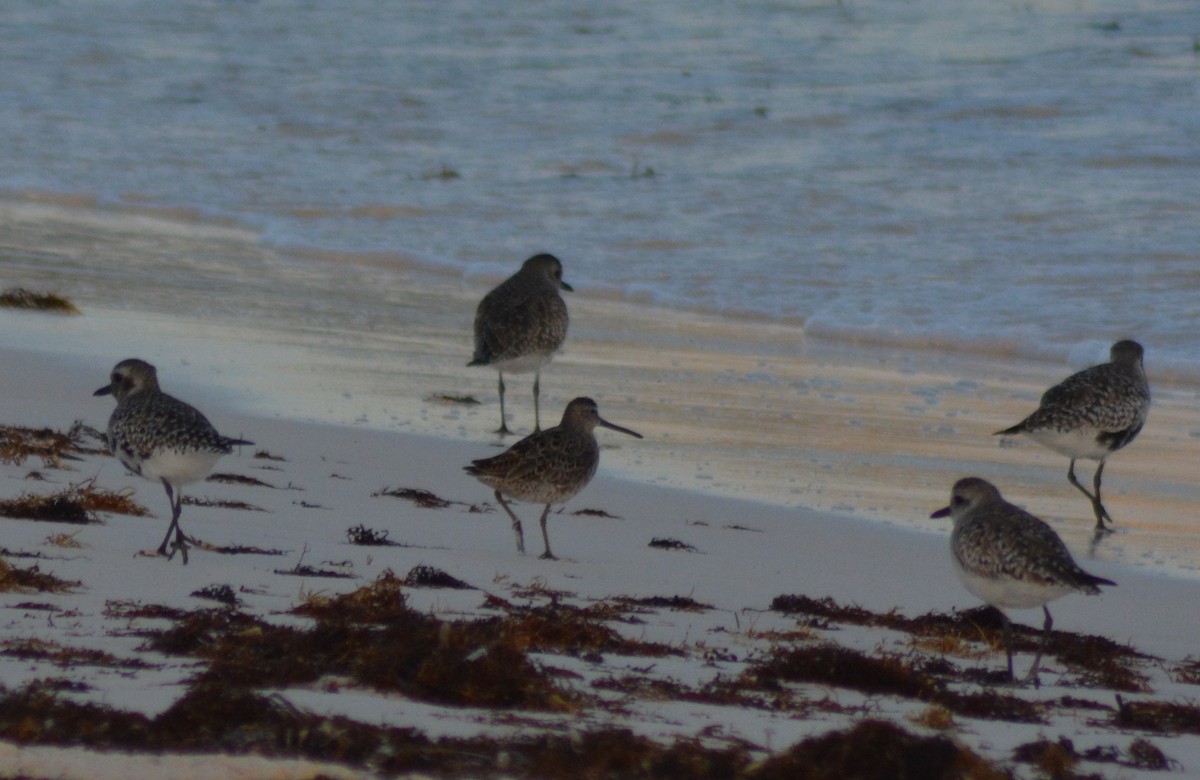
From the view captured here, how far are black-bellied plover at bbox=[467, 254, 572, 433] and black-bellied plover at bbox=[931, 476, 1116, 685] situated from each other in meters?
4.71

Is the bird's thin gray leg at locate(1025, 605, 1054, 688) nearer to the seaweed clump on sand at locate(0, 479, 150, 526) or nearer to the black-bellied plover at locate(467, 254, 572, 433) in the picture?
the seaweed clump on sand at locate(0, 479, 150, 526)

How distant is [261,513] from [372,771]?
3777 millimetres

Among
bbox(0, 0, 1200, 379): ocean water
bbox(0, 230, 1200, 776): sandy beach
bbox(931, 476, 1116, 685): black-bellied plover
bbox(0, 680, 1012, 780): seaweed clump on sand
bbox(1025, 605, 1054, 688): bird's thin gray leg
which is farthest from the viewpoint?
bbox(0, 0, 1200, 379): ocean water

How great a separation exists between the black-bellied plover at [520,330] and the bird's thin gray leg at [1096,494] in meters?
3.27

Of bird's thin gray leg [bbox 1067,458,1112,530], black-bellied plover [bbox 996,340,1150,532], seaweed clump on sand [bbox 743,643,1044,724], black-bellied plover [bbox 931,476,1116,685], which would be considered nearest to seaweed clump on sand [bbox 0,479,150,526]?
seaweed clump on sand [bbox 743,643,1044,724]

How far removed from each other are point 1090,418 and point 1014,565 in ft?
11.9

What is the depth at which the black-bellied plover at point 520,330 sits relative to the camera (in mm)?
11562

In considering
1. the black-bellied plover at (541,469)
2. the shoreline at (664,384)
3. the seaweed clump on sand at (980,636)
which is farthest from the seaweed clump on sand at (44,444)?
the seaweed clump on sand at (980,636)

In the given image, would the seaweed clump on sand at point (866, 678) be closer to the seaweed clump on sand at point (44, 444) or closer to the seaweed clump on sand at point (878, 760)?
the seaweed clump on sand at point (878, 760)

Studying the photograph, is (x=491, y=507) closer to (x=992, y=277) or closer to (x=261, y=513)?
(x=261, y=513)

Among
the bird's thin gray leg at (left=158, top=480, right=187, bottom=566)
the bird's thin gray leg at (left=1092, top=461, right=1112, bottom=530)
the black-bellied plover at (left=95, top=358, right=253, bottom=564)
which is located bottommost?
the bird's thin gray leg at (left=1092, top=461, right=1112, bottom=530)

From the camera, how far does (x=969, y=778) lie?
427cm

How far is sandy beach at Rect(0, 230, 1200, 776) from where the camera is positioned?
5023 millimetres

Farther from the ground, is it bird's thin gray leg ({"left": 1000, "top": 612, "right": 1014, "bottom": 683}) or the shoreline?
the shoreline
